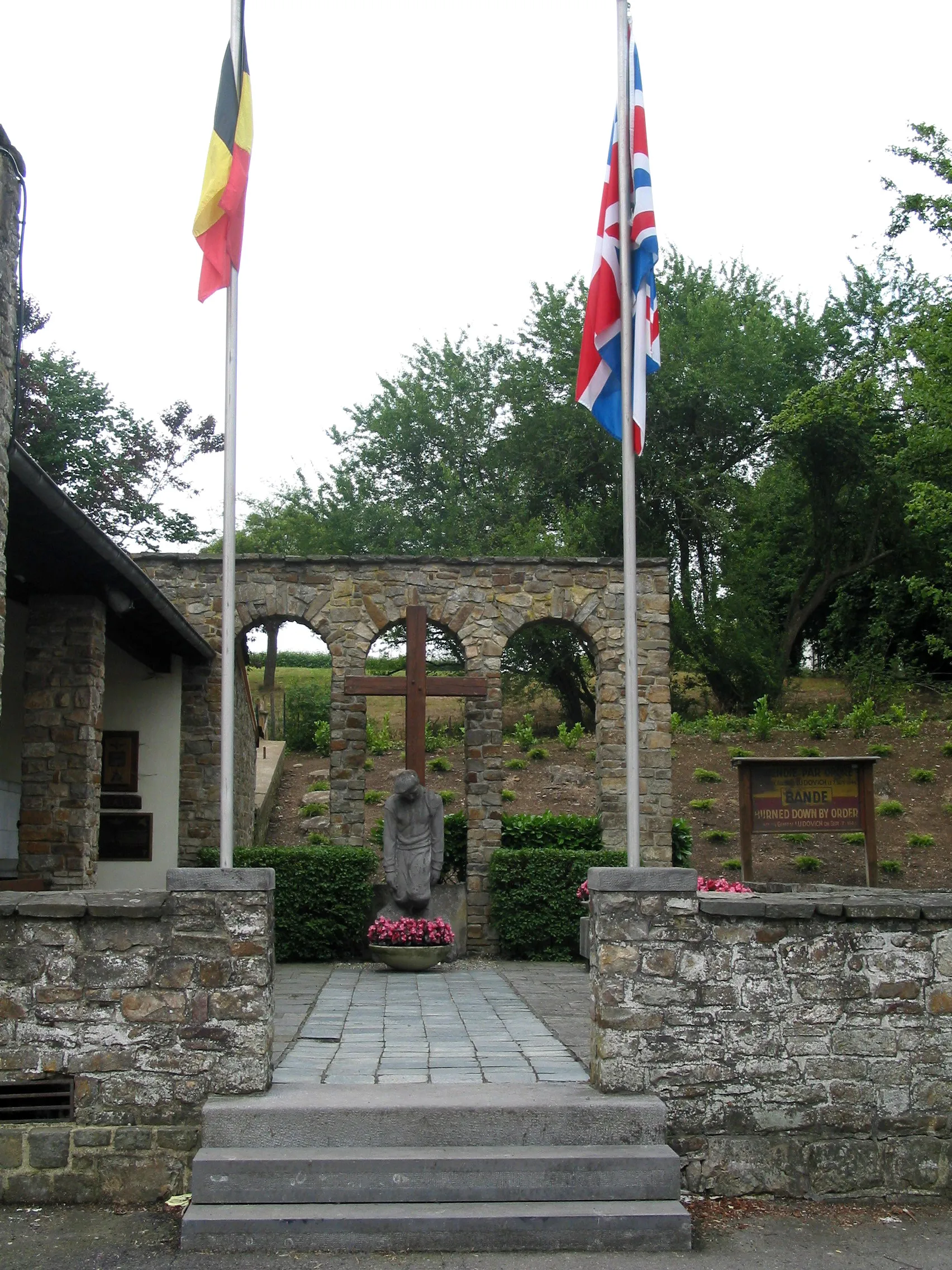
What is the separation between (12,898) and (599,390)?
151 inches

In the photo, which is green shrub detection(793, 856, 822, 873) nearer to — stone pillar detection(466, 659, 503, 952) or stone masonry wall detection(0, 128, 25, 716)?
stone pillar detection(466, 659, 503, 952)

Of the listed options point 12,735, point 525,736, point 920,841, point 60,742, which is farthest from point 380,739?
point 60,742

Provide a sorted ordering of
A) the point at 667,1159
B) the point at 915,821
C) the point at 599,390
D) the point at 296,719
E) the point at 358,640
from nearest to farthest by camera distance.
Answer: the point at 667,1159, the point at 599,390, the point at 358,640, the point at 915,821, the point at 296,719

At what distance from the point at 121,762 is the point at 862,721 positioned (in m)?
12.7

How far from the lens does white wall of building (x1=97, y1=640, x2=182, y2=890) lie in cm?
1296

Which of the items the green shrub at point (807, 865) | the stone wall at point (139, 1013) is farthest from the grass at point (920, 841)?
the stone wall at point (139, 1013)

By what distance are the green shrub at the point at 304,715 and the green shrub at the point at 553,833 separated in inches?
357

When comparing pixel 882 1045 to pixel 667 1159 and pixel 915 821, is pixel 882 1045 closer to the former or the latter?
pixel 667 1159

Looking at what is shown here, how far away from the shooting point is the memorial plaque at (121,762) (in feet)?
42.7

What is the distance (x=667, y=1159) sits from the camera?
5.09 m

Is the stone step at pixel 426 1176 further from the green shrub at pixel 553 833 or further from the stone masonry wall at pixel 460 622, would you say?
the stone masonry wall at pixel 460 622

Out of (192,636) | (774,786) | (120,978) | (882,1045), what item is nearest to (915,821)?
(774,786)

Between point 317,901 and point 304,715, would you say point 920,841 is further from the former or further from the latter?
point 304,715

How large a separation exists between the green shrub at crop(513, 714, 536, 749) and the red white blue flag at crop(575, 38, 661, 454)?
14.6m
